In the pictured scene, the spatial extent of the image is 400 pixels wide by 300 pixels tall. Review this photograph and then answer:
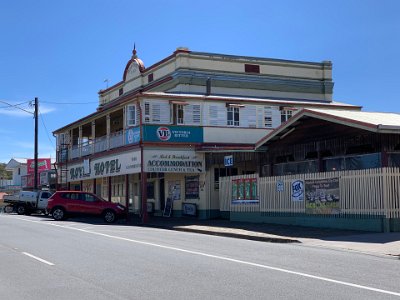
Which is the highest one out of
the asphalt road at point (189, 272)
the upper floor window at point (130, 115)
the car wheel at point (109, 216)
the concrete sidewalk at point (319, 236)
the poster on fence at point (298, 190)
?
the upper floor window at point (130, 115)

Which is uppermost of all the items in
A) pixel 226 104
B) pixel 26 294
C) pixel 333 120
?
pixel 226 104

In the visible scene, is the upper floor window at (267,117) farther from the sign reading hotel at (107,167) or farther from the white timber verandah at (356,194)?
the white timber verandah at (356,194)

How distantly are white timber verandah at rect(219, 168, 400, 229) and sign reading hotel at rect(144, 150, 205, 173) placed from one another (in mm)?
6996

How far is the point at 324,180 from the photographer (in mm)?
19953

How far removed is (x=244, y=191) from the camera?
24875mm

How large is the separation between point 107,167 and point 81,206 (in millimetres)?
4831

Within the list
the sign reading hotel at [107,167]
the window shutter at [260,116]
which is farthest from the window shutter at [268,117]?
the sign reading hotel at [107,167]

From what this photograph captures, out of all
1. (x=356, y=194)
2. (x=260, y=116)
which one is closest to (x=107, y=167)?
(x=260, y=116)

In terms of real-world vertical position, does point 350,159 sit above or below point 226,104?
below

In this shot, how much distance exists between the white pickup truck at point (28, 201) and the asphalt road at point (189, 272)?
23859 mm

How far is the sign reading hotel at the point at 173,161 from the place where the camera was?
28.6 metres

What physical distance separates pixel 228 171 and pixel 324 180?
10.7 m

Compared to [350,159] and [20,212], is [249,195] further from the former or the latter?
[20,212]

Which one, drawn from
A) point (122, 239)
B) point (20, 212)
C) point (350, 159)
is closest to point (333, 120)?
point (350, 159)
